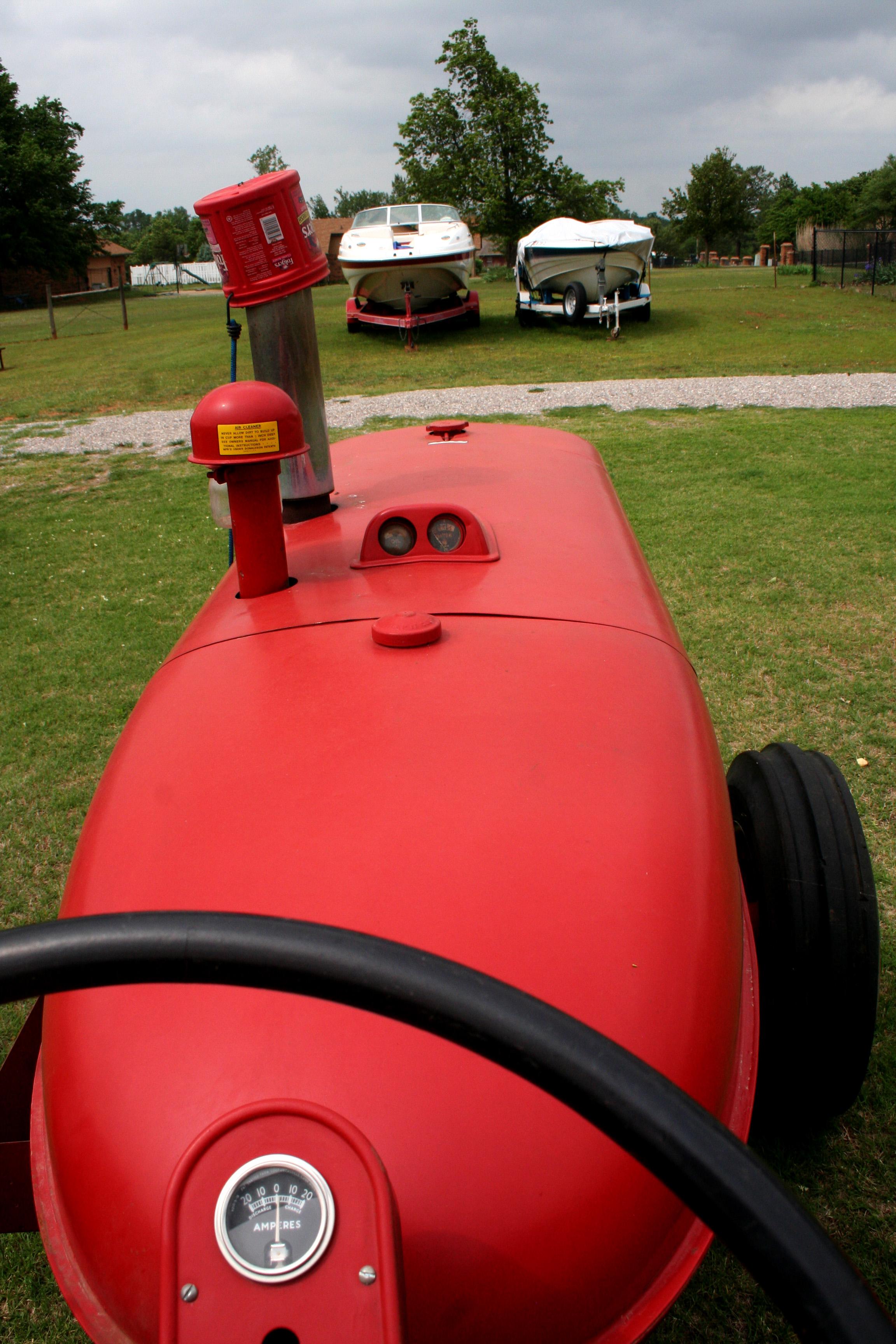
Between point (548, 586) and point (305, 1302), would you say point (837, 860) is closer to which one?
point (548, 586)

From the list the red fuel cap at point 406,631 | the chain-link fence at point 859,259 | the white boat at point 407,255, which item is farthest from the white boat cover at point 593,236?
the red fuel cap at point 406,631

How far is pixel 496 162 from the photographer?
37.4m

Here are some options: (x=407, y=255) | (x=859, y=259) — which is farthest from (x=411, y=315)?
(x=859, y=259)

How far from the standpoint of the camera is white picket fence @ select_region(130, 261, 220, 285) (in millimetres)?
55719

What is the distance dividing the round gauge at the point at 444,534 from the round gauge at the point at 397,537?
4cm

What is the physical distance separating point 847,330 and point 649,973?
1789cm

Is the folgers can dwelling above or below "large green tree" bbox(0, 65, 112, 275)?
below

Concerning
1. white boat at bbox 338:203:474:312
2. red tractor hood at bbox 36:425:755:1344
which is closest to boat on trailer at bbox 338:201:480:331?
white boat at bbox 338:203:474:312

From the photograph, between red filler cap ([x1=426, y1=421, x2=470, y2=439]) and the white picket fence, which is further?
the white picket fence

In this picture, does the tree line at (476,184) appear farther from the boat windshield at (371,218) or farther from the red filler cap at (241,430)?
the red filler cap at (241,430)

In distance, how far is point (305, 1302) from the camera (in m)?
0.83

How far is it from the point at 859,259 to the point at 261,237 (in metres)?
34.0

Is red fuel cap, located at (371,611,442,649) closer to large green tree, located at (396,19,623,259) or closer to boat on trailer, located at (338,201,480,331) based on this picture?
boat on trailer, located at (338,201,480,331)

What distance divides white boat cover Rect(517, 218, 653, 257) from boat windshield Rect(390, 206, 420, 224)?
2.21 m
